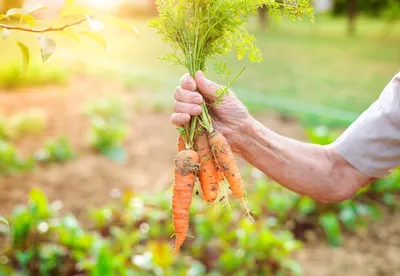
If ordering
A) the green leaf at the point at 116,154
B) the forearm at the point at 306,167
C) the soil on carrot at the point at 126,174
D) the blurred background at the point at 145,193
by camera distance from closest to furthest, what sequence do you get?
the forearm at the point at 306,167, the blurred background at the point at 145,193, the soil on carrot at the point at 126,174, the green leaf at the point at 116,154

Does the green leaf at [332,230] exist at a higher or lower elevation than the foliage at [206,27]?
lower

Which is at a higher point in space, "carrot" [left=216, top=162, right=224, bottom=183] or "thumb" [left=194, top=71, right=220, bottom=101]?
"thumb" [left=194, top=71, right=220, bottom=101]

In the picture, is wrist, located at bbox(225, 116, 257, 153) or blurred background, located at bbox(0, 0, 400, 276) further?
blurred background, located at bbox(0, 0, 400, 276)

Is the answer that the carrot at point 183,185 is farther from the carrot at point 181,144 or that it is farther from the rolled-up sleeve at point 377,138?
the rolled-up sleeve at point 377,138

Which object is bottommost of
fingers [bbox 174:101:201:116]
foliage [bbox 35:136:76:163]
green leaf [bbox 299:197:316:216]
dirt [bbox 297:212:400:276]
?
foliage [bbox 35:136:76:163]

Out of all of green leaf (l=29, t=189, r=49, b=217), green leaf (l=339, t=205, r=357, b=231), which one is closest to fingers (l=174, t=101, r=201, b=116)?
green leaf (l=29, t=189, r=49, b=217)

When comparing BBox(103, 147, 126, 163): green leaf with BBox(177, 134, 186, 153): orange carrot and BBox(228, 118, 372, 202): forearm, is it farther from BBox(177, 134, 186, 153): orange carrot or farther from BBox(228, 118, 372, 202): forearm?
BBox(177, 134, 186, 153): orange carrot

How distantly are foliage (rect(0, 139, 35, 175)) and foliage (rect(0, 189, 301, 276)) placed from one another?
3.90 feet

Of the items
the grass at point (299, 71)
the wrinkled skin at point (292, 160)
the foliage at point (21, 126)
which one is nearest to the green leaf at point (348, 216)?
the wrinkled skin at point (292, 160)

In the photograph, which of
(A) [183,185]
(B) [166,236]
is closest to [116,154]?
(B) [166,236]

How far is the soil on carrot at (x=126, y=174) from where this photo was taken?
129 inches

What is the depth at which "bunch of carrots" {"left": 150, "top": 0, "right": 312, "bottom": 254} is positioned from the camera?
164cm

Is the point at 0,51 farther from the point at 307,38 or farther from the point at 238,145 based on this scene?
the point at 238,145

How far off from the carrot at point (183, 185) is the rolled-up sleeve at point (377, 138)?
0.69 metres
